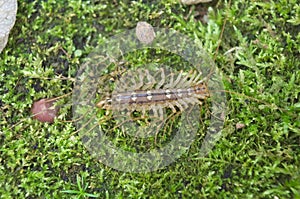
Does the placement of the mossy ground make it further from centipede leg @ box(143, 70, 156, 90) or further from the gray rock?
centipede leg @ box(143, 70, 156, 90)

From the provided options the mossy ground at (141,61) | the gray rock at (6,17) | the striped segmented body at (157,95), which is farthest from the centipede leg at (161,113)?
the gray rock at (6,17)

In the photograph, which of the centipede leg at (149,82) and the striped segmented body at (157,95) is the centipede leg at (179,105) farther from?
the centipede leg at (149,82)

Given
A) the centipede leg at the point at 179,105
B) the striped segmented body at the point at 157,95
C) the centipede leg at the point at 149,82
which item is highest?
the centipede leg at the point at 149,82

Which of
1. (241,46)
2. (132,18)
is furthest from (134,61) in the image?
(241,46)

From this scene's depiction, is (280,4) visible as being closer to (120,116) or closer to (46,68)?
(120,116)

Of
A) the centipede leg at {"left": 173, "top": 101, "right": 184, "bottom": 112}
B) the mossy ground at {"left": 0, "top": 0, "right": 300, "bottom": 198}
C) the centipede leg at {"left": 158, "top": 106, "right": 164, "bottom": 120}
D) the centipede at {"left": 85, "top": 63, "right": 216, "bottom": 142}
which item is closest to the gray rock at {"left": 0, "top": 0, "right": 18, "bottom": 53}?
the mossy ground at {"left": 0, "top": 0, "right": 300, "bottom": 198}

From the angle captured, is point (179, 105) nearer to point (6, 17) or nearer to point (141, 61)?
point (141, 61)
